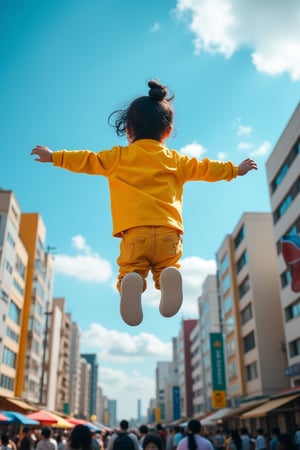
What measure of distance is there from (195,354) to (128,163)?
82054mm

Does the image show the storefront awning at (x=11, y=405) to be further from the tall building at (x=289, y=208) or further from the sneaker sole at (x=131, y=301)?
the sneaker sole at (x=131, y=301)

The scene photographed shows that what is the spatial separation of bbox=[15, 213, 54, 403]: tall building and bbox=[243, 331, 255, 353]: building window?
2103 cm

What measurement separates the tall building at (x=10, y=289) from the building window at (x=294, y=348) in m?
22.3

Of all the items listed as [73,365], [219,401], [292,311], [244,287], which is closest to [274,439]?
[292,311]

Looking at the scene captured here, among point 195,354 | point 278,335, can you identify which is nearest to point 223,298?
point 278,335

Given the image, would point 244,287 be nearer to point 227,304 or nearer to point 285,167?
point 227,304

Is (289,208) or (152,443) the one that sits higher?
(289,208)

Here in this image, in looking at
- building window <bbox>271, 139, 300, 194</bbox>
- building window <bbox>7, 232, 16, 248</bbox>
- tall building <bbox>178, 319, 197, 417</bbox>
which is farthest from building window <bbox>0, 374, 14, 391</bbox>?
tall building <bbox>178, 319, 197, 417</bbox>

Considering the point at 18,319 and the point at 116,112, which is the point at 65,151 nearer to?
the point at 116,112

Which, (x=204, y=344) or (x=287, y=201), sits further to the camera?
(x=204, y=344)

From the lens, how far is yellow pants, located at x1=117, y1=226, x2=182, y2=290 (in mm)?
3459

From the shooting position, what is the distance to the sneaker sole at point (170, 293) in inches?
133

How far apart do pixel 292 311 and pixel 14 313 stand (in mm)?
24747

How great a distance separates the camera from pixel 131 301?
3320mm
